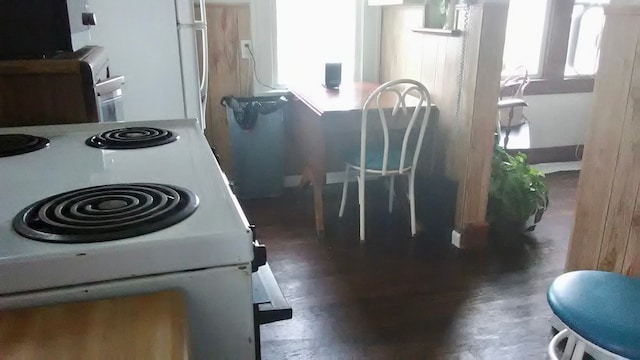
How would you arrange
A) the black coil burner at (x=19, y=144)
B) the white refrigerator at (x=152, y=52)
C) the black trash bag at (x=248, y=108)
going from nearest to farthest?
the black coil burner at (x=19, y=144) < the white refrigerator at (x=152, y=52) < the black trash bag at (x=248, y=108)

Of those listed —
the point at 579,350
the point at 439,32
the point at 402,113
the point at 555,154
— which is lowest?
the point at 555,154

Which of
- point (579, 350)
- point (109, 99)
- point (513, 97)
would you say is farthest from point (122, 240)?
point (513, 97)

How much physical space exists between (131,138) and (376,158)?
1902 millimetres

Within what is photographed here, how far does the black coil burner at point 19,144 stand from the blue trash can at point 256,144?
221 centimetres

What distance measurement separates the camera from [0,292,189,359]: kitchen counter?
2.14 feet

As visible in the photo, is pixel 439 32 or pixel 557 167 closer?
pixel 439 32

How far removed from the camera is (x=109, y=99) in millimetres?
1834

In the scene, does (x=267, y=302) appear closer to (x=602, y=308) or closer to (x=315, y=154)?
(x=602, y=308)

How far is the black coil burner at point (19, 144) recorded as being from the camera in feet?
4.12

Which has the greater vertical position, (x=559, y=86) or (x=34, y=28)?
(x=34, y=28)

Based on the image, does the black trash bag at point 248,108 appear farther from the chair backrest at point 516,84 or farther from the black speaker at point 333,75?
the chair backrest at point 516,84

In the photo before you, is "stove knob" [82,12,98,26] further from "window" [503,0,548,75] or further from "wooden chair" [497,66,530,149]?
"window" [503,0,548,75]

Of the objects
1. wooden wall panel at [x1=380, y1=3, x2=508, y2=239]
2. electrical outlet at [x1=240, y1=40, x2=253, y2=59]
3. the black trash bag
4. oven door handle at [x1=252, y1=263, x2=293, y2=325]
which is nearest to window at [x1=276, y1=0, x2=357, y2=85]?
electrical outlet at [x1=240, y1=40, x2=253, y2=59]

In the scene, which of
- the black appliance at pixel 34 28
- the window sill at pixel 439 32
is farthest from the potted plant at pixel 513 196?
the black appliance at pixel 34 28
